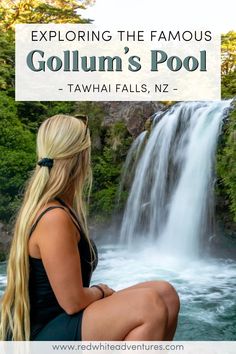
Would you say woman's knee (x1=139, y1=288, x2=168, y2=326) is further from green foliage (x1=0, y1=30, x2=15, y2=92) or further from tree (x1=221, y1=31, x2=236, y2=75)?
green foliage (x1=0, y1=30, x2=15, y2=92)

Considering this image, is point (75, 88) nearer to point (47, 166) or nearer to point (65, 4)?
point (65, 4)

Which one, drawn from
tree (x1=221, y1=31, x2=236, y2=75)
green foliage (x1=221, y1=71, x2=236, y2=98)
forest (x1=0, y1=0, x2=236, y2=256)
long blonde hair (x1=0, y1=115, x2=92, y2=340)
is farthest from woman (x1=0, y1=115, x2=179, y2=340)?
green foliage (x1=221, y1=71, x2=236, y2=98)

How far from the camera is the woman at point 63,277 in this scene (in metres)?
1.01

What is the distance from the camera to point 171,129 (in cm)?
326

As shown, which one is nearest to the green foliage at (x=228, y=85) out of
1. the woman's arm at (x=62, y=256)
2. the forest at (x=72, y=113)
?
the forest at (x=72, y=113)

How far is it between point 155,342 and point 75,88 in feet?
4.79

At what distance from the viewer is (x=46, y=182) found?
1091 millimetres

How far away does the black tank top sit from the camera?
3.50 feet

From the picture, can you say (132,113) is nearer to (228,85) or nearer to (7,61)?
(228,85)

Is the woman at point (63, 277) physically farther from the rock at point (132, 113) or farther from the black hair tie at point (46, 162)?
the rock at point (132, 113)

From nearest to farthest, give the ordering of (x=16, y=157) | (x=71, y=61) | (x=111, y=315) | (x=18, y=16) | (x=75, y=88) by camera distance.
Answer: (x=111, y=315) < (x=71, y=61) < (x=75, y=88) < (x=18, y=16) < (x=16, y=157)

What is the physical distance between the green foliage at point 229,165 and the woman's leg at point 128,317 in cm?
187

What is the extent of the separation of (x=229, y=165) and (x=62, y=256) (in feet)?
6.64

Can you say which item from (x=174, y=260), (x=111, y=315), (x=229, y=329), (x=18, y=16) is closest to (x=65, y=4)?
(x=18, y=16)
